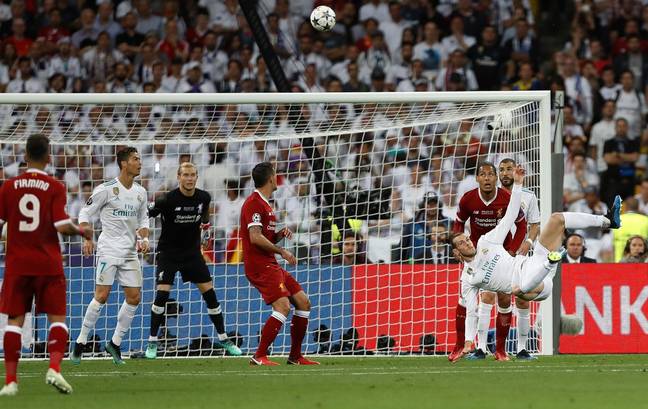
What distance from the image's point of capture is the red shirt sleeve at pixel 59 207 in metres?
9.52

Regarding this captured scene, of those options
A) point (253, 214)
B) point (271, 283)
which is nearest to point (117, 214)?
point (253, 214)

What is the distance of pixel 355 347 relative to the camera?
15156 mm

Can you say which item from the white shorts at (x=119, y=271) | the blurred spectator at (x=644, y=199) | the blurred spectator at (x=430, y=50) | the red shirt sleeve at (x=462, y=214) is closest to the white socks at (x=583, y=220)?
the red shirt sleeve at (x=462, y=214)

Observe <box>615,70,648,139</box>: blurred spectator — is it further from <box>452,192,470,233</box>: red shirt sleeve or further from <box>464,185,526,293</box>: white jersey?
<box>464,185,526,293</box>: white jersey

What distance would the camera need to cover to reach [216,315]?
1394cm

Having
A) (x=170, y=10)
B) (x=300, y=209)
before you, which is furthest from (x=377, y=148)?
(x=170, y=10)

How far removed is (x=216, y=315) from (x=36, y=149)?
4699 mm

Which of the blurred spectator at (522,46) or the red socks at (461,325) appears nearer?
the red socks at (461,325)

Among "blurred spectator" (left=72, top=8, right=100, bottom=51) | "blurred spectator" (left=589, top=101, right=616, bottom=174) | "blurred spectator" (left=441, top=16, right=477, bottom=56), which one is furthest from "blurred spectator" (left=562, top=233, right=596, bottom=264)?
"blurred spectator" (left=72, top=8, right=100, bottom=51)

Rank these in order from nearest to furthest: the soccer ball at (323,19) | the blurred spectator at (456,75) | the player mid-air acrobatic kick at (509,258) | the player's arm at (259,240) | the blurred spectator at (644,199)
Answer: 1. the player's arm at (259,240)
2. the player mid-air acrobatic kick at (509,258)
3. the soccer ball at (323,19)
4. the blurred spectator at (644,199)
5. the blurred spectator at (456,75)

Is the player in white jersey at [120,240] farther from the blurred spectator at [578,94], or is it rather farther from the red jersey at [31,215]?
the blurred spectator at [578,94]

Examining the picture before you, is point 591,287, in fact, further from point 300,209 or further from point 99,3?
point 99,3

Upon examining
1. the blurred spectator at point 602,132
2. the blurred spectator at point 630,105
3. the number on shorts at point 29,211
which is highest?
the blurred spectator at point 630,105

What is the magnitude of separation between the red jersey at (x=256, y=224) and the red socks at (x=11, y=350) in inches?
126
